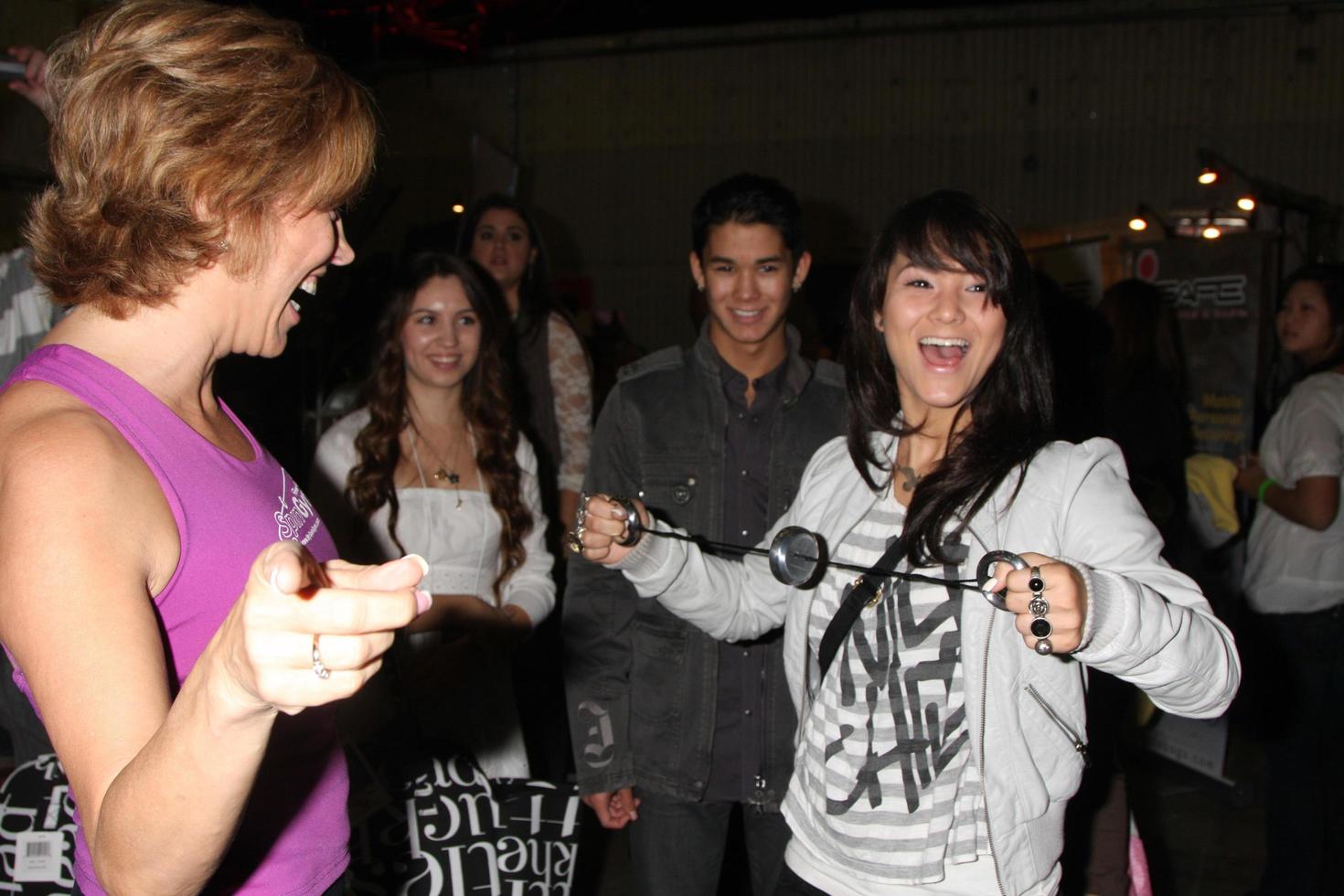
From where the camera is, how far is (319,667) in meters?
0.94

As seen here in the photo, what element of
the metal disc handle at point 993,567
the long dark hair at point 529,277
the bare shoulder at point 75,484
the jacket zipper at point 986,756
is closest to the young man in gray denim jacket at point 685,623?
the jacket zipper at point 986,756

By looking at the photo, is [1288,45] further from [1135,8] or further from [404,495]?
[404,495]

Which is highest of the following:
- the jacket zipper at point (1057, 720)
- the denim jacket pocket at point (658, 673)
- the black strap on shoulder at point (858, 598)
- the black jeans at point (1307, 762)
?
the black strap on shoulder at point (858, 598)

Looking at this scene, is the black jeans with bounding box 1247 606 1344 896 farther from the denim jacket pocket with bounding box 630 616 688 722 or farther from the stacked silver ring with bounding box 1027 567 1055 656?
the stacked silver ring with bounding box 1027 567 1055 656

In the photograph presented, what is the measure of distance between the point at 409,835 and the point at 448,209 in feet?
41.7

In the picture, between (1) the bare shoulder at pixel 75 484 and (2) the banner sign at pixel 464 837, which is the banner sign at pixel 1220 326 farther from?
(1) the bare shoulder at pixel 75 484

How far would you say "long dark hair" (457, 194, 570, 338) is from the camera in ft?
15.0

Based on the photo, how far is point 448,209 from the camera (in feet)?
46.7

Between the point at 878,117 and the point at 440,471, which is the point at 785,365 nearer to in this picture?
the point at 440,471

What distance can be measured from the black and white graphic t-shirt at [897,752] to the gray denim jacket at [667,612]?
67 centimetres

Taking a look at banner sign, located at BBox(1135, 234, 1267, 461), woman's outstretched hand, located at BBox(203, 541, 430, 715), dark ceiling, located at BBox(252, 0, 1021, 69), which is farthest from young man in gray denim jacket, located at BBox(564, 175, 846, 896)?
dark ceiling, located at BBox(252, 0, 1021, 69)

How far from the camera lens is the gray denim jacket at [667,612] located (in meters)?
2.73

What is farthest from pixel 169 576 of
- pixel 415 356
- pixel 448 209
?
pixel 448 209

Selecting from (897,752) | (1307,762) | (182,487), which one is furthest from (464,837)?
(1307,762)
